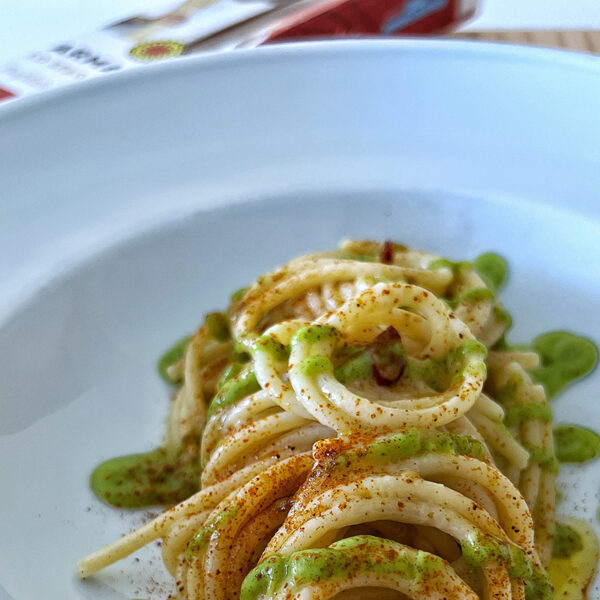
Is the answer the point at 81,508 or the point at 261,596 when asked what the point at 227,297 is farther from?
the point at 261,596

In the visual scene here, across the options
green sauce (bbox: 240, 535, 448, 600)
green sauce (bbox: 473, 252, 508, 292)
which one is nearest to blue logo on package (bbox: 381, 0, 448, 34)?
green sauce (bbox: 473, 252, 508, 292)

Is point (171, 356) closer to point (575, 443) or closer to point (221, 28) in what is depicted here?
point (575, 443)

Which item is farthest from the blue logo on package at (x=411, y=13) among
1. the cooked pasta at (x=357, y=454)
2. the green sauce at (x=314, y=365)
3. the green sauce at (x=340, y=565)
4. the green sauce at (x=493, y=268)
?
the green sauce at (x=340, y=565)

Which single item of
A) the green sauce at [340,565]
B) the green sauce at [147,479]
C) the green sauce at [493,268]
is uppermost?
the green sauce at [340,565]

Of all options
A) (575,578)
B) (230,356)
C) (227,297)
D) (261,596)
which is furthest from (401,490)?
(227,297)

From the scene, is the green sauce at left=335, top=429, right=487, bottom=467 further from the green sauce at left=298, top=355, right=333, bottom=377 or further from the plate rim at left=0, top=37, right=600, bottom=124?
A: the plate rim at left=0, top=37, right=600, bottom=124

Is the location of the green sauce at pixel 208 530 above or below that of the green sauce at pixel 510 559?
above

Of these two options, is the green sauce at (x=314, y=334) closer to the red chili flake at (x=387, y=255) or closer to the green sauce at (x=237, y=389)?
the green sauce at (x=237, y=389)
